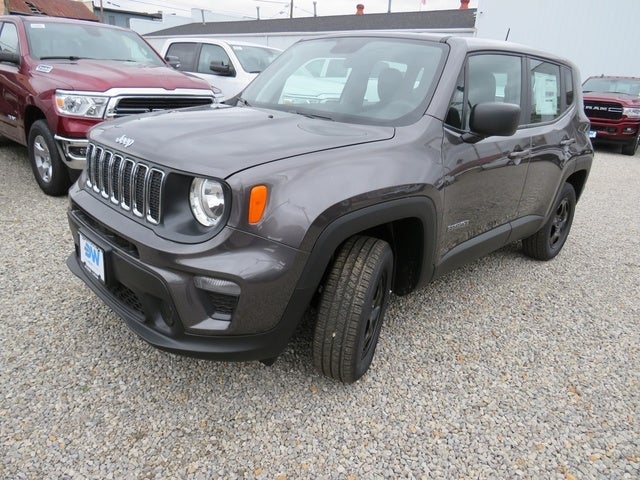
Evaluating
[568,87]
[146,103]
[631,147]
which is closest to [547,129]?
[568,87]

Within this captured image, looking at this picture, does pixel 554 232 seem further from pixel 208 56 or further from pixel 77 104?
pixel 208 56

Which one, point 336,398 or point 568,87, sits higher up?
point 568,87

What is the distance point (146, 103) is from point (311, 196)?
3.47 metres

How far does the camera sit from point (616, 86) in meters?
12.2

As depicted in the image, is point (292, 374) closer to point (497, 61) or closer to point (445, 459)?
point (445, 459)

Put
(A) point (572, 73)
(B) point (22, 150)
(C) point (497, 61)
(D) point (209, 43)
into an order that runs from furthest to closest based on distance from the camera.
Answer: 1. (D) point (209, 43)
2. (B) point (22, 150)
3. (A) point (572, 73)
4. (C) point (497, 61)

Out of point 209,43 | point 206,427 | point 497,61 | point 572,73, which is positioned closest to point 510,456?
point 206,427

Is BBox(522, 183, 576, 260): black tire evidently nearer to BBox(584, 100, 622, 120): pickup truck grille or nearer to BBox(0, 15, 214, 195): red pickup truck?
BBox(0, 15, 214, 195): red pickup truck

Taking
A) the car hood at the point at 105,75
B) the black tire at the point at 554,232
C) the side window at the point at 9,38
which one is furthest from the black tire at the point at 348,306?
the side window at the point at 9,38

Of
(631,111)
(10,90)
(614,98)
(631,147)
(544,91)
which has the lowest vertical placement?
(631,147)

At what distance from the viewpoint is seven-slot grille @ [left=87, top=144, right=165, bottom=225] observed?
197cm

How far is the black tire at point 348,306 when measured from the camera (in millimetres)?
2109

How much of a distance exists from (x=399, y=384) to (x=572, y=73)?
3.10m

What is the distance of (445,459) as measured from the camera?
200cm
